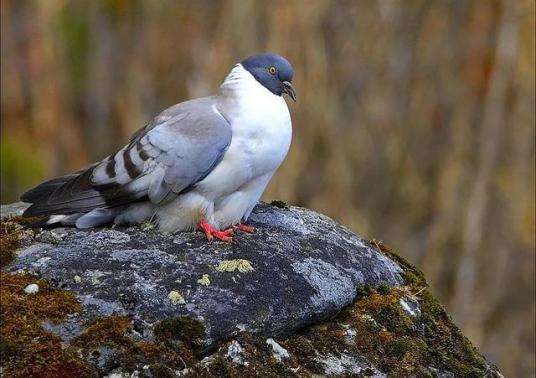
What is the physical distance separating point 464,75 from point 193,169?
20.6ft

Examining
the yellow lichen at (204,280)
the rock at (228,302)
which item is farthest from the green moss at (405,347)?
the yellow lichen at (204,280)

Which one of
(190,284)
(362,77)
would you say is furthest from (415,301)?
(362,77)

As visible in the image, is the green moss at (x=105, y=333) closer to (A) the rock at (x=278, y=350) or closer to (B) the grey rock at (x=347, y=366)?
(A) the rock at (x=278, y=350)

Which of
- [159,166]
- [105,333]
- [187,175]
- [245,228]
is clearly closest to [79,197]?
Result: [159,166]

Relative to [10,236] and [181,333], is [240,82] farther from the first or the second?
[181,333]

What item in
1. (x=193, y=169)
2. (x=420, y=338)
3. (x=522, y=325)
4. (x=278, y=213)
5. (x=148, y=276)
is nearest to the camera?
(x=148, y=276)

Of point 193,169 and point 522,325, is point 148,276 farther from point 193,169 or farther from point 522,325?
point 522,325

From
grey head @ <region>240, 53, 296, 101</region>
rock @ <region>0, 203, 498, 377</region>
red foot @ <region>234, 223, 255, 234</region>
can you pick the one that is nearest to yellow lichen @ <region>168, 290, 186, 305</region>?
rock @ <region>0, 203, 498, 377</region>

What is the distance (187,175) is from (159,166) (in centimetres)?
14

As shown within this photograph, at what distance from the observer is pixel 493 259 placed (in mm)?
9945

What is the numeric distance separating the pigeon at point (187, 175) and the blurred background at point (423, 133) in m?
4.96

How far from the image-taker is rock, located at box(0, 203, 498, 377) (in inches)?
148

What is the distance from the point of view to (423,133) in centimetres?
1042

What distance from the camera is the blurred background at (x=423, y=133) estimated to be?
9891 millimetres
